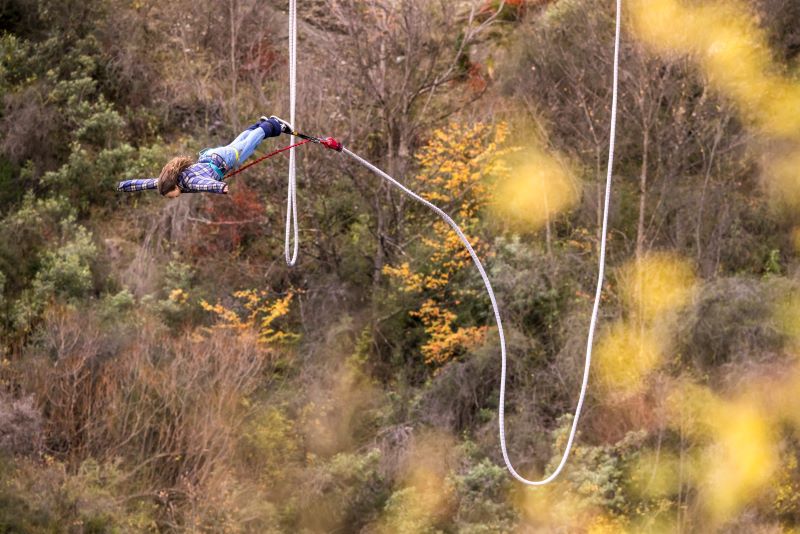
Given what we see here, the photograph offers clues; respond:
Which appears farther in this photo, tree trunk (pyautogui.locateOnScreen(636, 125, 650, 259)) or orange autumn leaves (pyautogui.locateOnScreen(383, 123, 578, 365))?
orange autumn leaves (pyautogui.locateOnScreen(383, 123, 578, 365))

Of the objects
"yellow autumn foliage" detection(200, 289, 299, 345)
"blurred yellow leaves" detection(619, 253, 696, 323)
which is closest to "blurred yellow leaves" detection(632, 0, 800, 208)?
"blurred yellow leaves" detection(619, 253, 696, 323)

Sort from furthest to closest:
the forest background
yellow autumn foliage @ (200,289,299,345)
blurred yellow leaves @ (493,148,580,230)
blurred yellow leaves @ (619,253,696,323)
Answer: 1. blurred yellow leaves @ (493,148,580,230)
2. yellow autumn foliage @ (200,289,299,345)
3. blurred yellow leaves @ (619,253,696,323)
4. the forest background

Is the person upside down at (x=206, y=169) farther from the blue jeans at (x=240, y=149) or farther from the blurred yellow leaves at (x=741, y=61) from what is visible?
the blurred yellow leaves at (x=741, y=61)

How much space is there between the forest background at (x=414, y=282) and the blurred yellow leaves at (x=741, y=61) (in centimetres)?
4

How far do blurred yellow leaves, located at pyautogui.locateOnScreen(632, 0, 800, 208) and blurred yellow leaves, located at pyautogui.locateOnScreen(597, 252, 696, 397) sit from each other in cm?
213

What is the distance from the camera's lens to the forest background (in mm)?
16375

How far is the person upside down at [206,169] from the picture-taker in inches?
346

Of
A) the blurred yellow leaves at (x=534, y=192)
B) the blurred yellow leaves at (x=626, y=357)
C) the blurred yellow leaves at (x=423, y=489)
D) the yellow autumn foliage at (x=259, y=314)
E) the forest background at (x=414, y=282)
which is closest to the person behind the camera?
the forest background at (x=414, y=282)

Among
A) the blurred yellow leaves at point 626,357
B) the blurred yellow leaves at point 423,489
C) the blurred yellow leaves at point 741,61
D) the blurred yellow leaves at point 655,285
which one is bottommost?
the blurred yellow leaves at point 423,489

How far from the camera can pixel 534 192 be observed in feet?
64.1

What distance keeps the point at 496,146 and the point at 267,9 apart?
18.3 feet

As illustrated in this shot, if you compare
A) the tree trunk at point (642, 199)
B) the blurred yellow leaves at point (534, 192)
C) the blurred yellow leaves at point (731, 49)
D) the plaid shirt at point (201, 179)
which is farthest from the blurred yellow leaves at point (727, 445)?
the plaid shirt at point (201, 179)

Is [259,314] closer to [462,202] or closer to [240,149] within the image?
[462,202]

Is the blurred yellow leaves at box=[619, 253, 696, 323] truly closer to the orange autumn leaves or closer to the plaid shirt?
the orange autumn leaves
